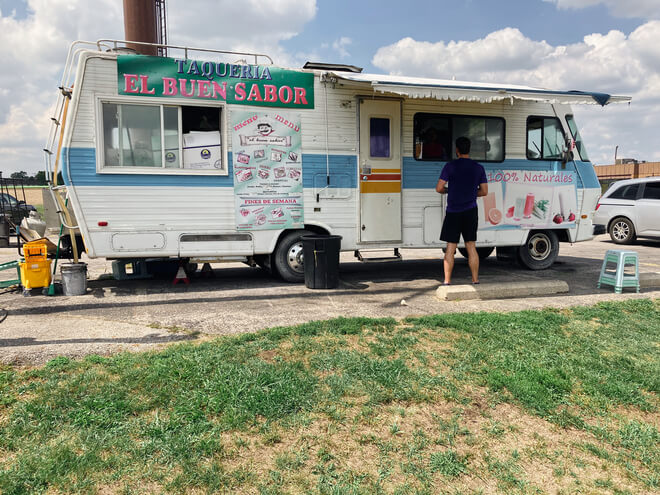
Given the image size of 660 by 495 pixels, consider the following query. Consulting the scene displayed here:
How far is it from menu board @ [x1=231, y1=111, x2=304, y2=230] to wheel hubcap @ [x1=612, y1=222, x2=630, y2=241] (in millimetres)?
10317

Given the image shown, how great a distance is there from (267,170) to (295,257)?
1.40m

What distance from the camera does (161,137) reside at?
6.77 m

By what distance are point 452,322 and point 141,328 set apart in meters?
3.14

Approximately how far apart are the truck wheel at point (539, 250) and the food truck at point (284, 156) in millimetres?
89

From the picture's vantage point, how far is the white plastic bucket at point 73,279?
6613 mm

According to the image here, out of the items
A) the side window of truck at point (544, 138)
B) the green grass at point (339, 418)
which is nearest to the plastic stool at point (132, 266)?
the green grass at point (339, 418)

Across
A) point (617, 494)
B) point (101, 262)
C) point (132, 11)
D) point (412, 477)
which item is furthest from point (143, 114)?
point (132, 11)

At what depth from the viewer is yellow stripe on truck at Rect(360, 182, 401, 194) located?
762 cm

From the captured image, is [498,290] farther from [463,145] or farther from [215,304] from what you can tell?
[215,304]

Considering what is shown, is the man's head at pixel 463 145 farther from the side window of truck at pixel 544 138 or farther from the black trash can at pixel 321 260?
the side window of truck at pixel 544 138

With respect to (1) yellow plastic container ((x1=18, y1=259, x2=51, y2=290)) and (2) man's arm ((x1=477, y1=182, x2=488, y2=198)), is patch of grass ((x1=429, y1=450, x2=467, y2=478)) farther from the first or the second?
(1) yellow plastic container ((x1=18, y1=259, x2=51, y2=290))

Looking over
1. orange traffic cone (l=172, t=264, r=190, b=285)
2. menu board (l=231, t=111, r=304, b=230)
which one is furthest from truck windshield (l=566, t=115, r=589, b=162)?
orange traffic cone (l=172, t=264, r=190, b=285)

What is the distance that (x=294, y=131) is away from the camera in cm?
726

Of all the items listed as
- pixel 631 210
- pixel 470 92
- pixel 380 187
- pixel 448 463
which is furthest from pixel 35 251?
pixel 631 210
